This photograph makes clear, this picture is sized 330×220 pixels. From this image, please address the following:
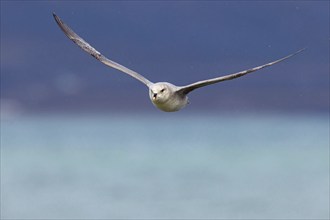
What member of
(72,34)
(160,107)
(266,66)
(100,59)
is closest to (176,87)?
(160,107)

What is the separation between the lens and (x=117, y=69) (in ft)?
→ 63.2

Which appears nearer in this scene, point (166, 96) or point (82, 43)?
point (166, 96)

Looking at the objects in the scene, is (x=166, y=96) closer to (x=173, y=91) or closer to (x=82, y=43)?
(x=173, y=91)

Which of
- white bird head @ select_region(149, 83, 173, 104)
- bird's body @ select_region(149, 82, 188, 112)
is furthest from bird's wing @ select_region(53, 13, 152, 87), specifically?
white bird head @ select_region(149, 83, 173, 104)

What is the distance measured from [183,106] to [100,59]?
146 inches

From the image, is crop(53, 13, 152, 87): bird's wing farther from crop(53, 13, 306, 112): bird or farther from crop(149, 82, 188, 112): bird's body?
crop(149, 82, 188, 112): bird's body

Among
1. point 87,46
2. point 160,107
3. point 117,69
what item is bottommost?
point 160,107

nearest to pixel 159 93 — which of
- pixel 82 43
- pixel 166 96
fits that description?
pixel 166 96

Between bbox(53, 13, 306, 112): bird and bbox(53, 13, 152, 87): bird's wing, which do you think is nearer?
bbox(53, 13, 306, 112): bird

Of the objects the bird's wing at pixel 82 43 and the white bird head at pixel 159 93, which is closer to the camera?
the white bird head at pixel 159 93

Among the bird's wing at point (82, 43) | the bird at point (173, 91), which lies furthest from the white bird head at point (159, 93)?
the bird's wing at point (82, 43)

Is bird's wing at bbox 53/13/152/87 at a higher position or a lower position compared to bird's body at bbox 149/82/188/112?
higher

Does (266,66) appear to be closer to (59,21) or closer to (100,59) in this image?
(100,59)

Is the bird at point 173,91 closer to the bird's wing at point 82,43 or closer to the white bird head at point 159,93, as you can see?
the white bird head at point 159,93
